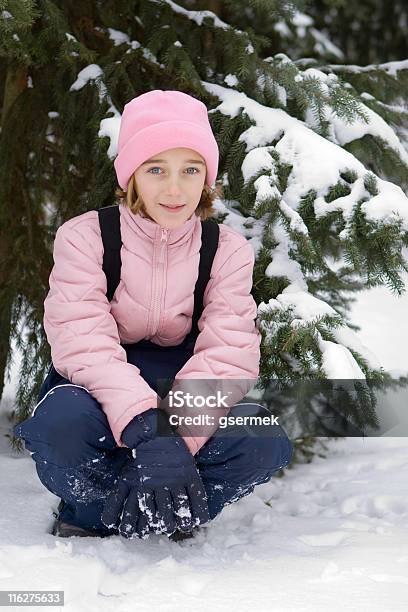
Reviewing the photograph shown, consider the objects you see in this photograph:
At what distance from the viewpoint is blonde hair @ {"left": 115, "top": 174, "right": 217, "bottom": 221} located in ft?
7.68

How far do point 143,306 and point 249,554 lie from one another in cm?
82

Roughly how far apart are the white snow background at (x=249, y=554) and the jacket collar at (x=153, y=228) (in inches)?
34.9

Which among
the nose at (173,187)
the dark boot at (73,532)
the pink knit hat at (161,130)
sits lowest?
the dark boot at (73,532)

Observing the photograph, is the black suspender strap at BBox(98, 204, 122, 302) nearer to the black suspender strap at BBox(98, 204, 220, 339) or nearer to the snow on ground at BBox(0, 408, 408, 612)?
the black suspender strap at BBox(98, 204, 220, 339)

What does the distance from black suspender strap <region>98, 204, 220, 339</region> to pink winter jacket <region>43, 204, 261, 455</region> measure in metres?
0.02

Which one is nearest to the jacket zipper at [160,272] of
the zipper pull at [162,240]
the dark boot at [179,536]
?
the zipper pull at [162,240]

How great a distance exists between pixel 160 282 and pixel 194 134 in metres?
0.47

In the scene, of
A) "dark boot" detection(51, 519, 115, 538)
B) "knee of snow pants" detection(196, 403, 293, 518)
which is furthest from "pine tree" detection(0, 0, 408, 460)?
"dark boot" detection(51, 519, 115, 538)

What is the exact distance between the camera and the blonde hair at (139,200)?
234 centimetres

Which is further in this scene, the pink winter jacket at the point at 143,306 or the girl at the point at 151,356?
the pink winter jacket at the point at 143,306

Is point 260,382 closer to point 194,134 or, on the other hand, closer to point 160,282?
point 160,282

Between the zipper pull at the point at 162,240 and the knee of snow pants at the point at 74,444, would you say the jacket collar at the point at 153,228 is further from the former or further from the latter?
the knee of snow pants at the point at 74,444

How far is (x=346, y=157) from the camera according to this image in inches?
104

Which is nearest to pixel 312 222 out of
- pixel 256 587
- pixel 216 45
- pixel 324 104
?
pixel 324 104
